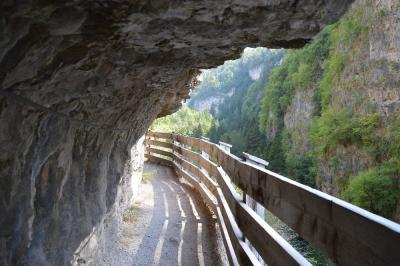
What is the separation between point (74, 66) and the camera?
6.06 feet

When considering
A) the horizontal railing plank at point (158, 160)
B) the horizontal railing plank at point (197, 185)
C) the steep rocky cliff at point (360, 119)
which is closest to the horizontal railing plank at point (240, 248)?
the horizontal railing plank at point (197, 185)

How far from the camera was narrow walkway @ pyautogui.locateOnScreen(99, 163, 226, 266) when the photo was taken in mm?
4438

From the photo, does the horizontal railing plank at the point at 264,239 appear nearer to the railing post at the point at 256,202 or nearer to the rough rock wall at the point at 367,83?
the railing post at the point at 256,202

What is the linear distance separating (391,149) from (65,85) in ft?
118

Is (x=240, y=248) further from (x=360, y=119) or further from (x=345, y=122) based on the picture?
(x=345, y=122)

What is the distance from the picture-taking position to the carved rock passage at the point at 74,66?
4.99ft

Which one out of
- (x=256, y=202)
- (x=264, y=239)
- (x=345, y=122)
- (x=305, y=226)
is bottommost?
(x=264, y=239)

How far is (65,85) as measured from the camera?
1.95m

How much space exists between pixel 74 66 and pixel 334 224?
54.4 inches

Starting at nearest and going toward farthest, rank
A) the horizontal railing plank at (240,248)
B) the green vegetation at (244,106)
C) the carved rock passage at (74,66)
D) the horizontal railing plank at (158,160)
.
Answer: the carved rock passage at (74,66)
the horizontal railing plank at (240,248)
the horizontal railing plank at (158,160)
the green vegetation at (244,106)

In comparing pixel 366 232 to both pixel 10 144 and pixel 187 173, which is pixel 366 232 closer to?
pixel 10 144

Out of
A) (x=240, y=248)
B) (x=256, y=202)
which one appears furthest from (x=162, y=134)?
(x=256, y=202)

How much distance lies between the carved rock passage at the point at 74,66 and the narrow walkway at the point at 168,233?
162cm

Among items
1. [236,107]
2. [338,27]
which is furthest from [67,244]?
[236,107]
